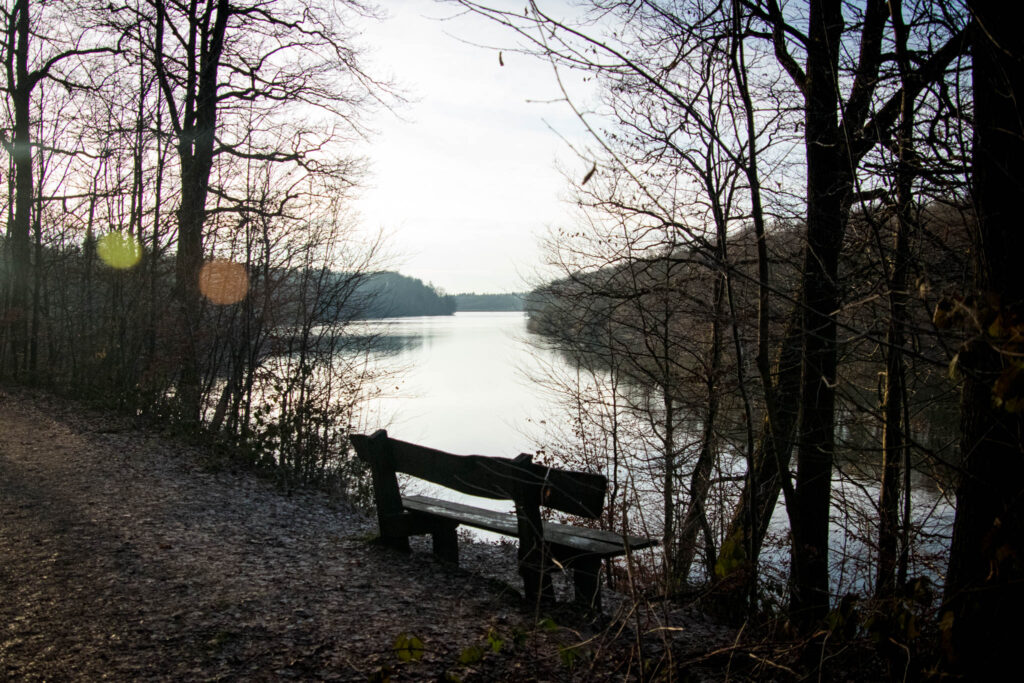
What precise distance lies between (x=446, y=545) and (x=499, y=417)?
19340mm

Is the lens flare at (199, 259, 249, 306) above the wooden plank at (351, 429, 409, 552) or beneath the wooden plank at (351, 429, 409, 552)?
above

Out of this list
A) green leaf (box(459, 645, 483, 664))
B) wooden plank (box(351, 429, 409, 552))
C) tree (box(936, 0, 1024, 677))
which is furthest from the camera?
wooden plank (box(351, 429, 409, 552))

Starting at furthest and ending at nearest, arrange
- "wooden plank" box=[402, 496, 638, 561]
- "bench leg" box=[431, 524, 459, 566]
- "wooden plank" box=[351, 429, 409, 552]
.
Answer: "bench leg" box=[431, 524, 459, 566], "wooden plank" box=[351, 429, 409, 552], "wooden plank" box=[402, 496, 638, 561]

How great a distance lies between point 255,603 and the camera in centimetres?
479

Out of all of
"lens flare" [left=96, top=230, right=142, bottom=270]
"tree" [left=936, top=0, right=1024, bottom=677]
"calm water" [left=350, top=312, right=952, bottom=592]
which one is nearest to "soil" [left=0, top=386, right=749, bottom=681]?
"tree" [left=936, top=0, right=1024, bottom=677]

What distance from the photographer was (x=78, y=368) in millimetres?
15523

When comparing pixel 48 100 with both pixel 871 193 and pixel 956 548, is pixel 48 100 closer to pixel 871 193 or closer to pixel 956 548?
pixel 871 193

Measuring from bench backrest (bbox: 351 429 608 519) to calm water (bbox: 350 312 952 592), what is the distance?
2884 mm

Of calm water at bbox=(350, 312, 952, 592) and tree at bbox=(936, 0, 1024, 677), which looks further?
calm water at bbox=(350, 312, 952, 592)

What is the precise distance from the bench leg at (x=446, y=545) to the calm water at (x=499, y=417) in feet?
11.0

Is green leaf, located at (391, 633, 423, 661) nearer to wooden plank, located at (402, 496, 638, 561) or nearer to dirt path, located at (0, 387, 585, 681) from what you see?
dirt path, located at (0, 387, 585, 681)

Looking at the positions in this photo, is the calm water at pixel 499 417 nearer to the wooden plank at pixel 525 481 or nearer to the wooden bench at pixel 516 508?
the wooden bench at pixel 516 508

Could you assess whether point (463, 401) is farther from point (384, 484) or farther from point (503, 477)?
point (503, 477)

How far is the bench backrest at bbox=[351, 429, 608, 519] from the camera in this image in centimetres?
465
